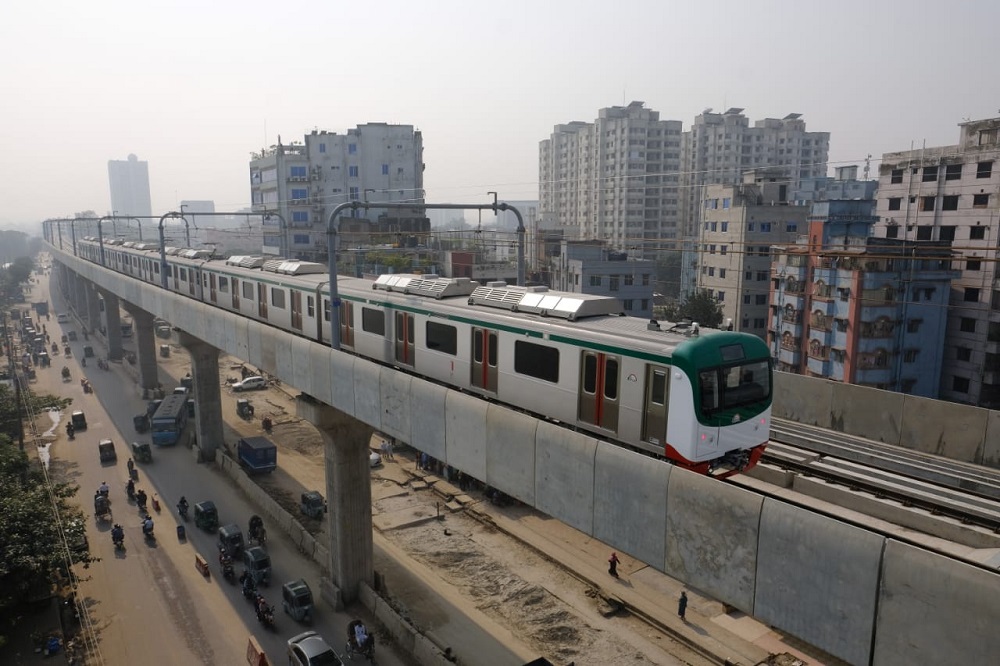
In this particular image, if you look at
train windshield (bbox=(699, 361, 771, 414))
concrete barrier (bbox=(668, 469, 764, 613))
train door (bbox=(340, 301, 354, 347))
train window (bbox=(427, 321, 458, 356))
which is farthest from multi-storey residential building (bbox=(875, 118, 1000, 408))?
concrete barrier (bbox=(668, 469, 764, 613))

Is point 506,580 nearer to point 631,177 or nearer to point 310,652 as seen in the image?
point 310,652

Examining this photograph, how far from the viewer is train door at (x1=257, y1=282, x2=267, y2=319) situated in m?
27.1

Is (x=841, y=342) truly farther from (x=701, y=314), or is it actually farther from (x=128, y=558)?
(x=128, y=558)

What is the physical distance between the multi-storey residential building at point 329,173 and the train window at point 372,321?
198 feet

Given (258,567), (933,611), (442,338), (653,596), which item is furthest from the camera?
(258,567)

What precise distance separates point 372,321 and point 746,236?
149ft

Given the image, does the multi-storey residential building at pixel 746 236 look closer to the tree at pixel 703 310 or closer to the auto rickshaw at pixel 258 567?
the tree at pixel 703 310

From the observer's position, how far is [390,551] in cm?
2891

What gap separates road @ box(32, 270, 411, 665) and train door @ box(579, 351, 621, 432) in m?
13.4

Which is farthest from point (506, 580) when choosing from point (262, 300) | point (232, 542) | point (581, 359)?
point (581, 359)

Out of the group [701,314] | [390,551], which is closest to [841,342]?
[701,314]

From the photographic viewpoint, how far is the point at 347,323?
21266 mm

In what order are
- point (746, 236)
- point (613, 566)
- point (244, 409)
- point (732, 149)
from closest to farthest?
point (613, 566), point (244, 409), point (746, 236), point (732, 149)

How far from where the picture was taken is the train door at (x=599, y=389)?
12.5 meters
